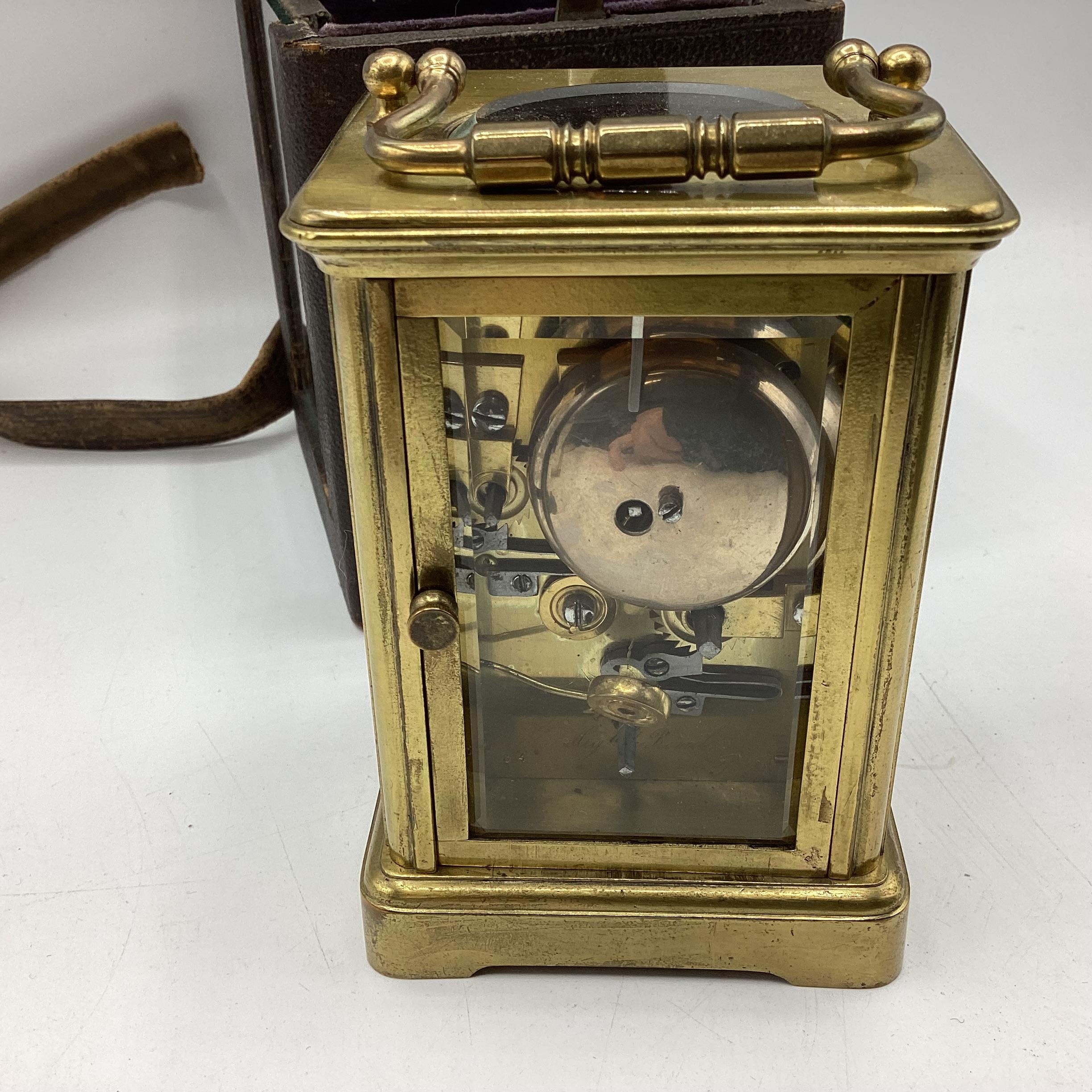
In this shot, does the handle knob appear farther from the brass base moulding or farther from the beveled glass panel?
the brass base moulding

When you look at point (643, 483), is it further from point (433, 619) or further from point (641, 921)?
point (641, 921)

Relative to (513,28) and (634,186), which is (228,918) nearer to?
(634,186)

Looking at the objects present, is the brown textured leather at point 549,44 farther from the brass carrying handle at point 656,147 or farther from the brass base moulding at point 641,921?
the brass base moulding at point 641,921

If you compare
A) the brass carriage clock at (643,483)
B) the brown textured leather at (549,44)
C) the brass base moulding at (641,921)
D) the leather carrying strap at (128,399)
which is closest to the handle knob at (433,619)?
the brass carriage clock at (643,483)

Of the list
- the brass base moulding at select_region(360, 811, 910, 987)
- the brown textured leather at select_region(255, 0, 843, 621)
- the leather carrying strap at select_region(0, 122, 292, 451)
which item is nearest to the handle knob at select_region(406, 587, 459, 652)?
the brass base moulding at select_region(360, 811, 910, 987)

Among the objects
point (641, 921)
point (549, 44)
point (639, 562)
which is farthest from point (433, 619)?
point (549, 44)
